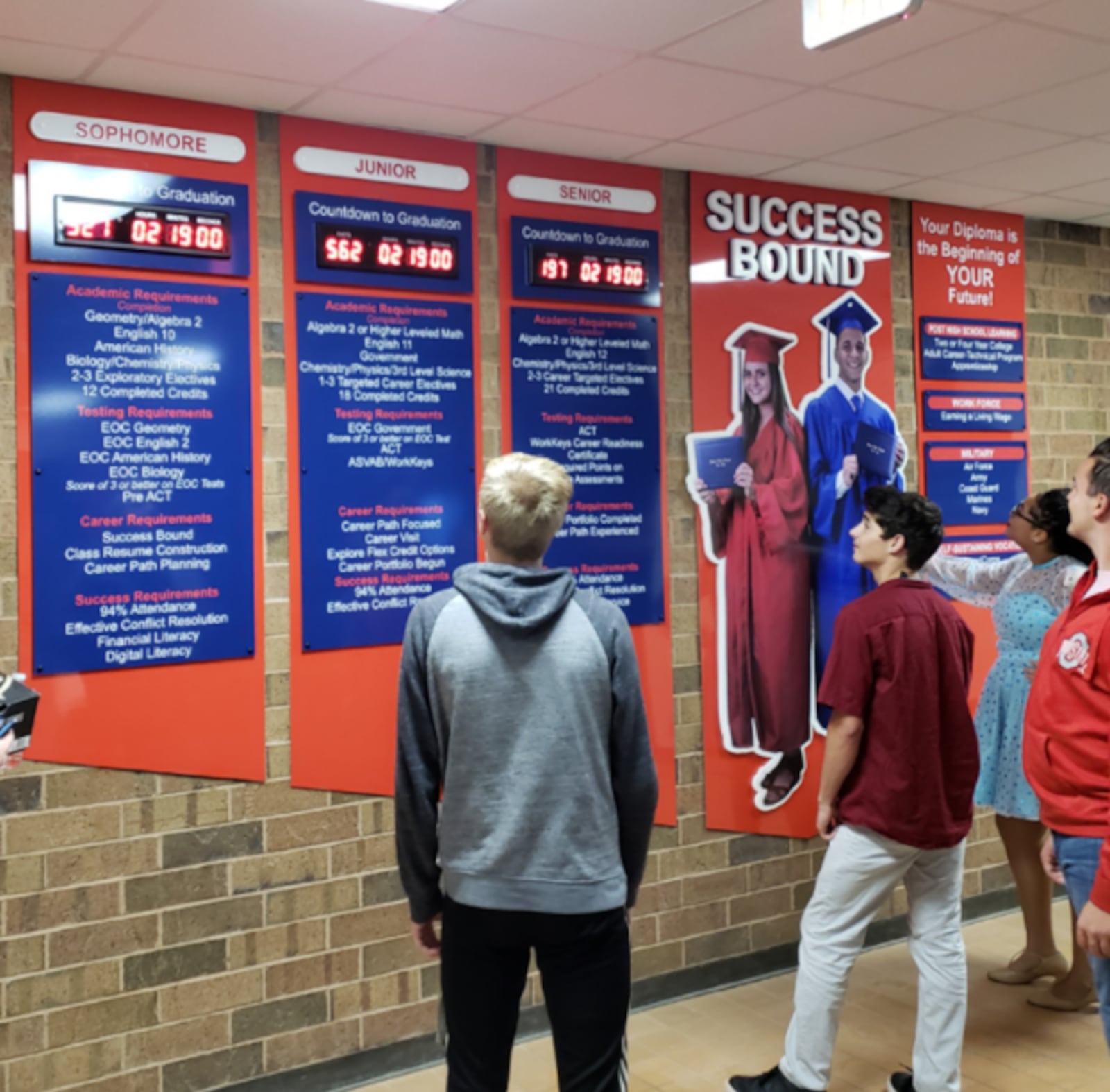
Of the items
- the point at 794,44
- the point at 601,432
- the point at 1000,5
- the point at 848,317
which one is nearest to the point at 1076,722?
the point at 1000,5

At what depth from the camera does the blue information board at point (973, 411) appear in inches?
196

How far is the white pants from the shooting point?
129 inches

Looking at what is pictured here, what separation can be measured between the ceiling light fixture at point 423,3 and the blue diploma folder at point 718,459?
6.12ft

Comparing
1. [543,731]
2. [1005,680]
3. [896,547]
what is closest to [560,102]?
[896,547]

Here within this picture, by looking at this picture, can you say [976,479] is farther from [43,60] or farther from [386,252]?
[43,60]

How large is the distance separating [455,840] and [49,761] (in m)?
1.49

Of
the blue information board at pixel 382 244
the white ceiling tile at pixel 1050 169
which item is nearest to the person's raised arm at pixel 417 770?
the blue information board at pixel 382 244

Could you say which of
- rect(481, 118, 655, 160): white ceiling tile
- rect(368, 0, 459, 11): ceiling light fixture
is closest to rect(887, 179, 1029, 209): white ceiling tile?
rect(481, 118, 655, 160): white ceiling tile

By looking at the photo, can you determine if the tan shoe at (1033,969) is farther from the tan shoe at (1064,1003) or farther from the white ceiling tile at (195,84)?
the white ceiling tile at (195,84)

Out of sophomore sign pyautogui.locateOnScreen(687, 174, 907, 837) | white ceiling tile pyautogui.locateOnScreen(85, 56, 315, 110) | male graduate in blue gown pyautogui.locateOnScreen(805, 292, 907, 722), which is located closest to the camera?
white ceiling tile pyautogui.locateOnScreen(85, 56, 315, 110)

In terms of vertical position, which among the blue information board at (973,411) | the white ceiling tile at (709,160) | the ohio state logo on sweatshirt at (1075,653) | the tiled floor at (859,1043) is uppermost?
Result: the white ceiling tile at (709,160)

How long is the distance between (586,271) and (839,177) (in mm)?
1070

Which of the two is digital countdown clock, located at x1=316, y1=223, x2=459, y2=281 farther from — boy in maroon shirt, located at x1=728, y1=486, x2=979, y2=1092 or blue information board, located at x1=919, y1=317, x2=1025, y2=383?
blue information board, located at x1=919, y1=317, x2=1025, y2=383

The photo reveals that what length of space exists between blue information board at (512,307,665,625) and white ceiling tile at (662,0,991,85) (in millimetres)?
1046
